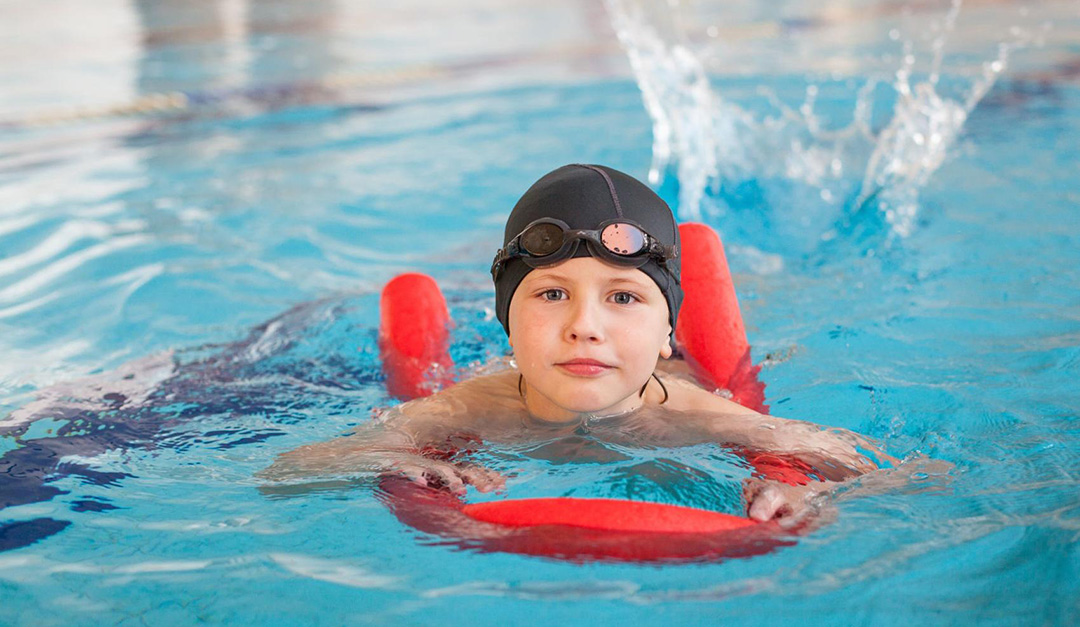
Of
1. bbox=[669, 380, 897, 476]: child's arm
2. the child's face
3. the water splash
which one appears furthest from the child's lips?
the water splash

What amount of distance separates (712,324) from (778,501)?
107 cm

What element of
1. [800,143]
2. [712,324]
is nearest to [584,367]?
[712,324]

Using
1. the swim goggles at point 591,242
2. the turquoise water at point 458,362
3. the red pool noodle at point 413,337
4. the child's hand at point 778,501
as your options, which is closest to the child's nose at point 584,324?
the swim goggles at point 591,242

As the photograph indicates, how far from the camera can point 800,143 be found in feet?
22.3

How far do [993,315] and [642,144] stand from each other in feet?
11.8

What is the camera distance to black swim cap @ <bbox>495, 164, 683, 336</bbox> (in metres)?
2.61

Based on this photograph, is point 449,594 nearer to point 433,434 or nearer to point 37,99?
point 433,434

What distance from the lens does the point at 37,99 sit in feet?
30.9

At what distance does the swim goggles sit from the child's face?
3cm

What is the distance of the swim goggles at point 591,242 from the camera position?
254 cm

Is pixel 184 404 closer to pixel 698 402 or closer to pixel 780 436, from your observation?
pixel 698 402

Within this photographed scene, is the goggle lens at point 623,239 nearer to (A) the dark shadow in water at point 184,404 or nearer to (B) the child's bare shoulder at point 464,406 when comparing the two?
(B) the child's bare shoulder at point 464,406

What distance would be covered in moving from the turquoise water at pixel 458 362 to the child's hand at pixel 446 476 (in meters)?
0.08

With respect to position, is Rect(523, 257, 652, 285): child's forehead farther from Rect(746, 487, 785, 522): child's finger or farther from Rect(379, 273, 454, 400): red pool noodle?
Rect(379, 273, 454, 400): red pool noodle
